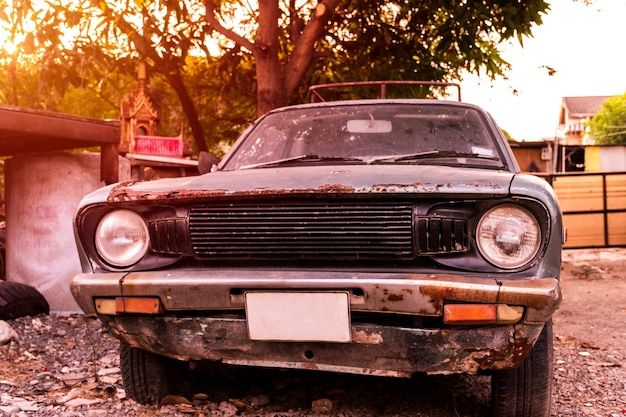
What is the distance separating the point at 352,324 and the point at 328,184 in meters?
0.51

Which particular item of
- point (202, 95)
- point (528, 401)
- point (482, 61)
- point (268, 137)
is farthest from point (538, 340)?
point (202, 95)

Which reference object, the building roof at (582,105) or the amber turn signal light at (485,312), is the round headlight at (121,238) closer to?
the amber turn signal light at (485,312)

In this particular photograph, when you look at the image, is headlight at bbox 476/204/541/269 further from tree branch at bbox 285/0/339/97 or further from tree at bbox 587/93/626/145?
tree at bbox 587/93/626/145

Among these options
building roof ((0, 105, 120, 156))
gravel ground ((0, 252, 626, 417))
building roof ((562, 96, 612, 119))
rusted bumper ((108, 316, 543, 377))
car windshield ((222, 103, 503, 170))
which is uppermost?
building roof ((562, 96, 612, 119))

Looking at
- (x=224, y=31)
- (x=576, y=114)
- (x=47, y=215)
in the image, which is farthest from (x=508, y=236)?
(x=576, y=114)

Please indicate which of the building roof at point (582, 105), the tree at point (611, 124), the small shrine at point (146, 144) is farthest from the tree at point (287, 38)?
the building roof at point (582, 105)

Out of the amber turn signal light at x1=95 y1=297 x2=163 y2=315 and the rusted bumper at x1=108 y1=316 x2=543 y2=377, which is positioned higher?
the amber turn signal light at x1=95 y1=297 x2=163 y2=315

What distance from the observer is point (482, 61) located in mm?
8477

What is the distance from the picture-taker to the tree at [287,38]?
7.80 m

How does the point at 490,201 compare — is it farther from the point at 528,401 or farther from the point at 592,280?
the point at 592,280

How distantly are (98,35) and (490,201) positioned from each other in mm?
7390

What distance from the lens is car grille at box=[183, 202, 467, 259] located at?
244cm

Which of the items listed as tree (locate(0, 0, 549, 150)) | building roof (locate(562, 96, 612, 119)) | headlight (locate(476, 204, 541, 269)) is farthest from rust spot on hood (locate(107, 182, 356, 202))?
building roof (locate(562, 96, 612, 119))

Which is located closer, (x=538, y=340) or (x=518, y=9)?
(x=538, y=340)
